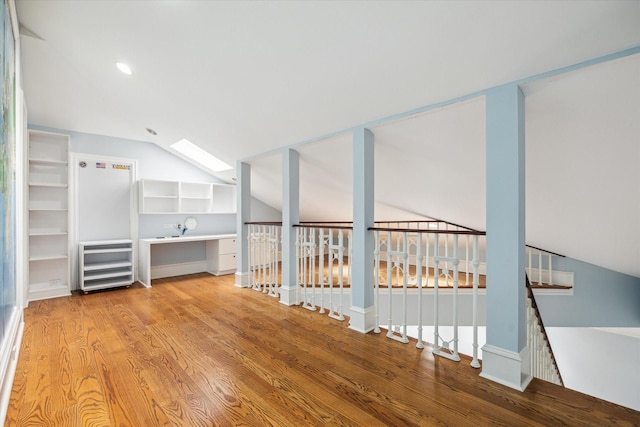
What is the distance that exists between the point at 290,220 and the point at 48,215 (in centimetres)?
358

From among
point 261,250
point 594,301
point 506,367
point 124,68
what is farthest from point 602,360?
point 124,68

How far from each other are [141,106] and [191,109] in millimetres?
844

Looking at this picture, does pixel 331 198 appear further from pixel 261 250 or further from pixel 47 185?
pixel 47 185

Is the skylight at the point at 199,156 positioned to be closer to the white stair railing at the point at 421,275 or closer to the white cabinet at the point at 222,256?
the white cabinet at the point at 222,256

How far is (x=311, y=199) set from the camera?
Result: 200 inches

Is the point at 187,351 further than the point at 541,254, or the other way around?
the point at 541,254

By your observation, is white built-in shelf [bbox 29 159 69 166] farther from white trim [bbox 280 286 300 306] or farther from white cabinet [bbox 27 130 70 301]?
white trim [bbox 280 286 300 306]

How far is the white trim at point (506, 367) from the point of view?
1808 millimetres

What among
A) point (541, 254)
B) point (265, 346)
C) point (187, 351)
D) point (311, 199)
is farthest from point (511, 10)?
point (311, 199)

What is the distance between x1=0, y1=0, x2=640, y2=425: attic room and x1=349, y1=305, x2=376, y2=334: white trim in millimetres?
28

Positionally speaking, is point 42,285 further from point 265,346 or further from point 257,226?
point 265,346

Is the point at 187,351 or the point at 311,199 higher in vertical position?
the point at 311,199

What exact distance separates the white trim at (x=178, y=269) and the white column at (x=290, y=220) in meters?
2.68

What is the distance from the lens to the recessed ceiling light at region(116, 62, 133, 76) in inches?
117
